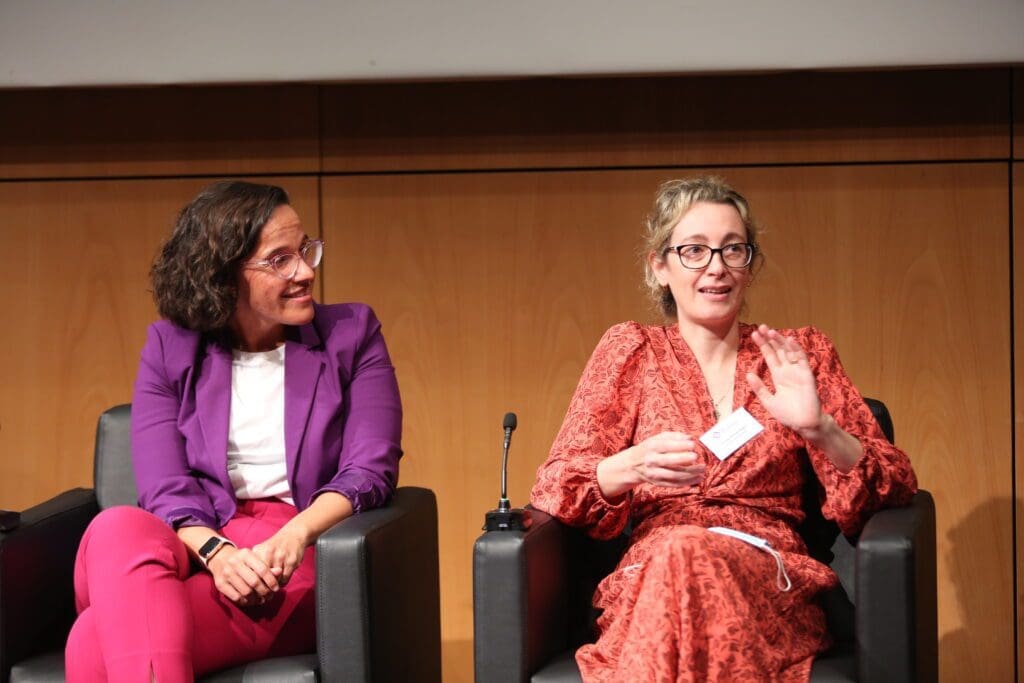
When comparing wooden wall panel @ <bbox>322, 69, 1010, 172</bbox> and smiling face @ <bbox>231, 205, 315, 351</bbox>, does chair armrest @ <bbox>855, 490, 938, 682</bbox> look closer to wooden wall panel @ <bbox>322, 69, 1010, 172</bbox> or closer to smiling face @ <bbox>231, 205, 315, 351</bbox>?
smiling face @ <bbox>231, 205, 315, 351</bbox>

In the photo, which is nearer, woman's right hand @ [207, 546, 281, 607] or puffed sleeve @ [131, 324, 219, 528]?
woman's right hand @ [207, 546, 281, 607]

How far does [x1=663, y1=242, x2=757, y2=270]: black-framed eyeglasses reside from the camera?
2666 millimetres

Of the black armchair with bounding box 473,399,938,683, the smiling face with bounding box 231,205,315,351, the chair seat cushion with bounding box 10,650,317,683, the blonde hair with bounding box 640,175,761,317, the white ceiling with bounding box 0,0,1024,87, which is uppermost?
the white ceiling with bounding box 0,0,1024,87

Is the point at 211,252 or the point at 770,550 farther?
the point at 211,252

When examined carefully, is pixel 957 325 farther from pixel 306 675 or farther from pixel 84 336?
pixel 84 336

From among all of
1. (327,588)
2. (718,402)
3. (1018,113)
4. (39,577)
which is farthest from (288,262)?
(1018,113)

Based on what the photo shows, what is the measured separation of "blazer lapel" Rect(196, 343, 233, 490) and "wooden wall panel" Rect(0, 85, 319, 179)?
1.10m

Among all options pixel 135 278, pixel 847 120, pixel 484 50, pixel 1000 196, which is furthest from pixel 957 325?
pixel 135 278

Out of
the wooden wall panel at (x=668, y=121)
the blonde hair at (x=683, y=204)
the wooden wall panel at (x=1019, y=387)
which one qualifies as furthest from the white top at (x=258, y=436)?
the wooden wall panel at (x=1019, y=387)

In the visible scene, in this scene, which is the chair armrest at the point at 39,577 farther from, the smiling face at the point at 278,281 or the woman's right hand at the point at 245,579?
the smiling face at the point at 278,281

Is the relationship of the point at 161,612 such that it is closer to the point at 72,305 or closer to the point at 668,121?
the point at 72,305

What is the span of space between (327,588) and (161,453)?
57 centimetres

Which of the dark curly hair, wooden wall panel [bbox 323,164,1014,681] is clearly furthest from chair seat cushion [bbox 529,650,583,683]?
wooden wall panel [bbox 323,164,1014,681]

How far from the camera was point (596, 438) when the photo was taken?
2637mm
